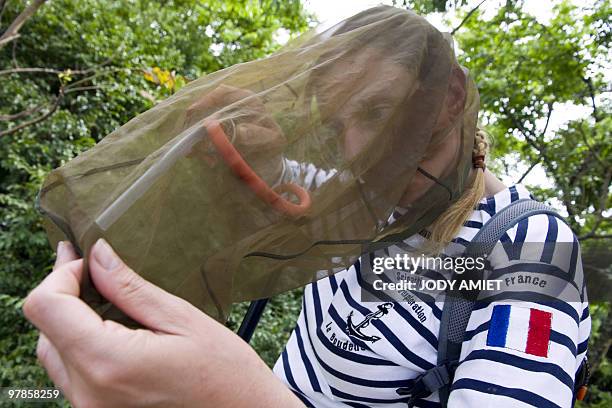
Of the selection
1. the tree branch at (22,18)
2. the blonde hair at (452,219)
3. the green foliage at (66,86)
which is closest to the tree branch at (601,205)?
the green foliage at (66,86)

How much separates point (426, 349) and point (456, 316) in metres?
0.11

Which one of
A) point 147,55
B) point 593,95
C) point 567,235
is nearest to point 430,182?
point 567,235

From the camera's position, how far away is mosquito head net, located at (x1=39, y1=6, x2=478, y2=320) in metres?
0.65

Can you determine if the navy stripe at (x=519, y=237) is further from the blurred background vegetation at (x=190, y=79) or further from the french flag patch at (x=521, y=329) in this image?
the blurred background vegetation at (x=190, y=79)

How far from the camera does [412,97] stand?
0.88m

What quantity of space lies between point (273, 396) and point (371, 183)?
17.1 inches

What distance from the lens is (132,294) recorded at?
58 centimetres

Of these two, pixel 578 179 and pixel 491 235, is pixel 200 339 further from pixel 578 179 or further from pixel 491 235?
pixel 578 179

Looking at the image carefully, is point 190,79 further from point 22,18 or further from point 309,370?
point 309,370

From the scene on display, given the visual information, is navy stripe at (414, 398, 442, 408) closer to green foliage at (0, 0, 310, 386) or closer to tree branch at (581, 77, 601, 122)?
green foliage at (0, 0, 310, 386)

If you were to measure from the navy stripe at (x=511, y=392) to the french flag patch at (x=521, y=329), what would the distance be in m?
0.08

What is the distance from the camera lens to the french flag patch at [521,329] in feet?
2.70

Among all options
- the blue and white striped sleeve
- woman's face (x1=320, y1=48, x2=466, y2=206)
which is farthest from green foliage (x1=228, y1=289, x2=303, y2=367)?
woman's face (x1=320, y1=48, x2=466, y2=206)

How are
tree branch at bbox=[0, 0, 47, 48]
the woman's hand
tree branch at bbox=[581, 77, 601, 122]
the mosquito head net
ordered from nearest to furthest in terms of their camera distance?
the woman's hand, the mosquito head net, tree branch at bbox=[0, 0, 47, 48], tree branch at bbox=[581, 77, 601, 122]
